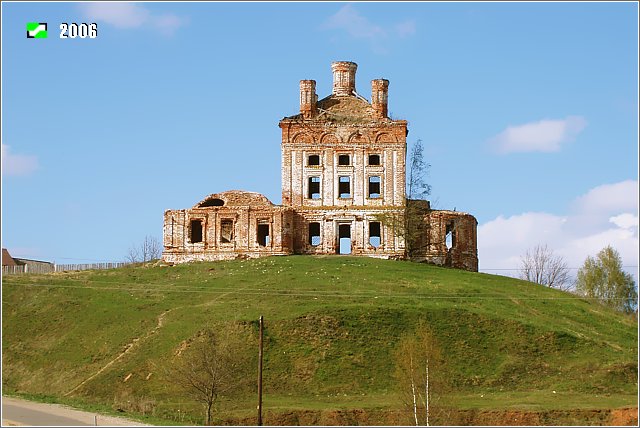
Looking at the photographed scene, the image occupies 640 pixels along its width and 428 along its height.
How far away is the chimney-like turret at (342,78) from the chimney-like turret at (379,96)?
186cm

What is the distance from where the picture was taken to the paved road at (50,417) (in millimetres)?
28641

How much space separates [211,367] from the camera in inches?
1590

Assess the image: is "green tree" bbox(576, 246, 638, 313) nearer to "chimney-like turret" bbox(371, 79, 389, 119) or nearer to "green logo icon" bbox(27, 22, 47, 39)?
"chimney-like turret" bbox(371, 79, 389, 119)

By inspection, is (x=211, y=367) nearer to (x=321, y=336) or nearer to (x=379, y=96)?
Answer: (x=321, y=336)

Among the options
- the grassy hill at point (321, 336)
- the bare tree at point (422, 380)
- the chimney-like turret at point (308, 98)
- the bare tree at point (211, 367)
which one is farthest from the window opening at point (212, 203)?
the bare tree at point (422, 380)

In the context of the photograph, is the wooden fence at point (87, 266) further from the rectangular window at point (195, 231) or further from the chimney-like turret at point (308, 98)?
the chimney-like turret at point (308, 98)

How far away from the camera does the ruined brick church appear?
2453 inches

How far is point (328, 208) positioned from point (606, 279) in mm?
18951

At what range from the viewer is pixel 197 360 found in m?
42.0

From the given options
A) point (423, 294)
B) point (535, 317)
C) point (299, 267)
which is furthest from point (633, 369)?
point (299, 267)

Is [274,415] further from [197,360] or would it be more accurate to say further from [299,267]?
[299,267]

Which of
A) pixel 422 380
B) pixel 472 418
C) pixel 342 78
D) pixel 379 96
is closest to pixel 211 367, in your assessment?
pixel 422 380

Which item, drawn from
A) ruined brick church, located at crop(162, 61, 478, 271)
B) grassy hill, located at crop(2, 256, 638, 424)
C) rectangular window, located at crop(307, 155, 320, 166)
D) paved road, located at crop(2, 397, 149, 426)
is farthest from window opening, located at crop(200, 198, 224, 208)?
paved road, located at crop(2, 397, 149, 426)

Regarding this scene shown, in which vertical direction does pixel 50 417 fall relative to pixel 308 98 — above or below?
below
